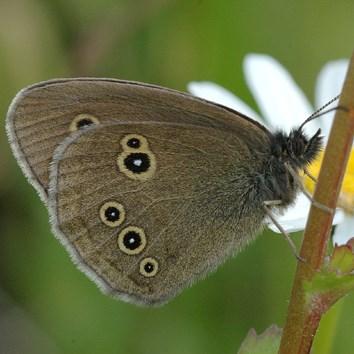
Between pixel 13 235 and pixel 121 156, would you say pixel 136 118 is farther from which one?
pixel 13 235

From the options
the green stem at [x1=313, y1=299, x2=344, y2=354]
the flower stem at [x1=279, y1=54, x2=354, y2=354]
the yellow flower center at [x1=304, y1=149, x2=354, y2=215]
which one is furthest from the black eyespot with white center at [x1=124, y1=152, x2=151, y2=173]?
the flower stem at [x1=279, y1=54, x2=354, y2=354]

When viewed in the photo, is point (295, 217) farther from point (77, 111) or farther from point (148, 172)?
point (77, 111)

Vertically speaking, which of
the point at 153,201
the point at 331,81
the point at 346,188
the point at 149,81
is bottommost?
the point at 153,201

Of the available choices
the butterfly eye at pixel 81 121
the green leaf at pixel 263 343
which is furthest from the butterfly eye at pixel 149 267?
the green leaf at pixel 263 343

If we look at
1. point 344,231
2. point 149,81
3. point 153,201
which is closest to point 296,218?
point 344,231

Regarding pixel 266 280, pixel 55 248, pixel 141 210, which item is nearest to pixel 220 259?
pixel 141 210

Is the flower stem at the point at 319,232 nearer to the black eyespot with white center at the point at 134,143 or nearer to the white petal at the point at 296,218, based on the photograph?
the white petal at the point at 296,218
